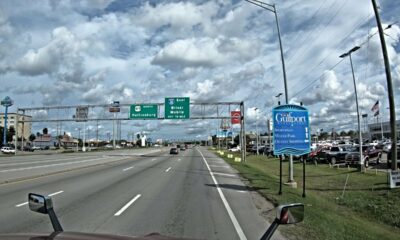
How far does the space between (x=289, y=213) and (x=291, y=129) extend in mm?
13865

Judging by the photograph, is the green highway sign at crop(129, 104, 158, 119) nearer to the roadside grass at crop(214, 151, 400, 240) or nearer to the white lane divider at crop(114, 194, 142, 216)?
the roadside grass at crop(214, 151, 400, 240)

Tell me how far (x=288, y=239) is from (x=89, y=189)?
1070 cm

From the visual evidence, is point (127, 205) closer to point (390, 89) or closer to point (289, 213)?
point (289, 213)

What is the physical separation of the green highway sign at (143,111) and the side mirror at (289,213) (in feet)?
175

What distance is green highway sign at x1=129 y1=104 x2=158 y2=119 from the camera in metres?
57.5

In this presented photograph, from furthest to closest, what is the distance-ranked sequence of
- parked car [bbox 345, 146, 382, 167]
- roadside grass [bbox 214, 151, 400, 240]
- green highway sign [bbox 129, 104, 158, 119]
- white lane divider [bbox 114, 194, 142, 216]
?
green highway sign [bbox 129, 104, 158, 119], parked car [bbox 345, 146, 382, 167], white lane divider [bbox 114, 194, 142, 216], roadside grass [bbox 214, 151, 400, 240]

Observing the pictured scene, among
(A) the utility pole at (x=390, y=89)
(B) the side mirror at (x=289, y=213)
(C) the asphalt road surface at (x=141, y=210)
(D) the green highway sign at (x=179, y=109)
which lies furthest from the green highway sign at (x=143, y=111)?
(B) the side mirror at (x=289, y=213)

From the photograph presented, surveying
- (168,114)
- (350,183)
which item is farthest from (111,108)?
(350,183)

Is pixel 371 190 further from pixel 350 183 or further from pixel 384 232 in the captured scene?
pixel 384 232

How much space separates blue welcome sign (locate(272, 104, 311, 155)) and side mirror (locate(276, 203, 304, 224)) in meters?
13.4

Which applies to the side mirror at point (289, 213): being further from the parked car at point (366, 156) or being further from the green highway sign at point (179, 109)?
the green highway sign at point (179, 109)

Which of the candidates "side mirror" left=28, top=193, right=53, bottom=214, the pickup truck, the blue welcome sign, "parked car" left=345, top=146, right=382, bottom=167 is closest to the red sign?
the pickup truck

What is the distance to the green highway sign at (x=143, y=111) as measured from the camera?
189 ft

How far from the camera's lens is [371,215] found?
14227mm
